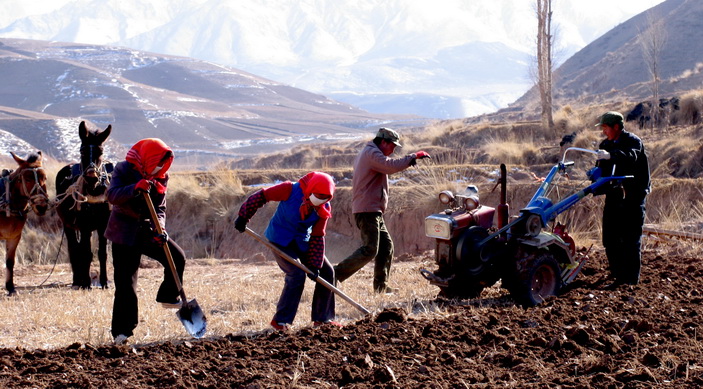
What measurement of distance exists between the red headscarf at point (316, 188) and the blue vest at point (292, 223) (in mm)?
74

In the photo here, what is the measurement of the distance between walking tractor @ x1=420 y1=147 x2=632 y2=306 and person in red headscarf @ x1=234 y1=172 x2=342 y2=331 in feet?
4.68

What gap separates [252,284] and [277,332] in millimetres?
4303

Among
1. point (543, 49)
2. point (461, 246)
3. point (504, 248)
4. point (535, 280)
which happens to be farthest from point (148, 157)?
point (543, 49)

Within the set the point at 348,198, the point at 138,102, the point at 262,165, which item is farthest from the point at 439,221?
the point at 138,102

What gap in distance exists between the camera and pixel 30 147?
145 ft

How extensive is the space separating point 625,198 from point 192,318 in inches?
184

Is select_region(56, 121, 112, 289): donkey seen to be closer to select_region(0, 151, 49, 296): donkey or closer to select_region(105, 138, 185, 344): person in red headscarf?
select_region(0, 151, 49, 296): donkey

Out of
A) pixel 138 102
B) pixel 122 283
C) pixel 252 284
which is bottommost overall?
pixel 252 284

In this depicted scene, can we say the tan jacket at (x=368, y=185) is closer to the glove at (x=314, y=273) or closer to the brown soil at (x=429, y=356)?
the glove at (x=314, y=273)

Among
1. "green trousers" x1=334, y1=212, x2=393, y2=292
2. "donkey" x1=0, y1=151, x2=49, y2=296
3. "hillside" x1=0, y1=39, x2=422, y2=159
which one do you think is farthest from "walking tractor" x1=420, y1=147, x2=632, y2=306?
"hillside" x1=0, y1=39, x2=422, y2=159

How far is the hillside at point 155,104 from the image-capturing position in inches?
2299

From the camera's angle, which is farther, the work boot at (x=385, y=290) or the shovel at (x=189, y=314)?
the work boot at (x=385, y=290)

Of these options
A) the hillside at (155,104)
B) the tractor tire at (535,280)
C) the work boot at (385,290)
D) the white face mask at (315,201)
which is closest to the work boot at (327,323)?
the white face mask at (315,201)

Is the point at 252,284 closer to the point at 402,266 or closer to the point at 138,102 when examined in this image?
the point at 402,266
